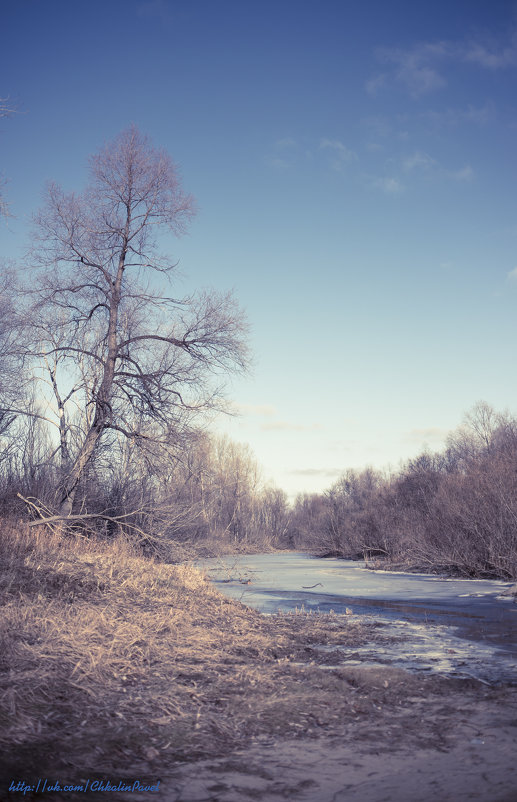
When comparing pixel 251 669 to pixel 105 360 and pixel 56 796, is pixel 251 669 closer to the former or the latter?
pixel 56 796

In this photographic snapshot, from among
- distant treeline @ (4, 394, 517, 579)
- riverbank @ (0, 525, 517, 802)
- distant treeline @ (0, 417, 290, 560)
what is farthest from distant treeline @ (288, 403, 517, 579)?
riverbank @ (0, 525, 517, 802)

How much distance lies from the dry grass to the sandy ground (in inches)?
10.1

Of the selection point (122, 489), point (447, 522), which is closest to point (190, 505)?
point (122, 489)

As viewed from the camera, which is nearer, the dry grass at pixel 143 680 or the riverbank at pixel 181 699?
the riverbank at pixel 181 699

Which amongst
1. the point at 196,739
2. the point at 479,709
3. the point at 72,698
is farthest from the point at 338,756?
the point at 72,698

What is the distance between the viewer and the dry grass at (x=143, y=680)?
3.65 meters

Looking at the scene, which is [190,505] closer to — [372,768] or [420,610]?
[420,610]

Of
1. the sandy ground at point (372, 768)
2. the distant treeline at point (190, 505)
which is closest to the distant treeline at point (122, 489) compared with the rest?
the distant treeline at point (190, 505)

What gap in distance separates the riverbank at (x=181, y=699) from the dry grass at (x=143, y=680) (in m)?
0.02

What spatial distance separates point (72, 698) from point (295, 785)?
2.02 m

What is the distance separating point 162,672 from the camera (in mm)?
5258

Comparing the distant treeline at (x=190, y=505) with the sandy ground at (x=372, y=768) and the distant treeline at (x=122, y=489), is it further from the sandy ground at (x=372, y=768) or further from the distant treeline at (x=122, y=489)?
the sandy ground at (x=372, y=768)

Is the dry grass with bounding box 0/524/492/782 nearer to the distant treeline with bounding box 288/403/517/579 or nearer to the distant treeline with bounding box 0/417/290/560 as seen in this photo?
the distant treeline with bounding box 0/417/290/560

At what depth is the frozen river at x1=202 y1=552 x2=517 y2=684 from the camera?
6.19 m
